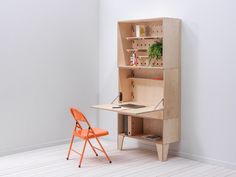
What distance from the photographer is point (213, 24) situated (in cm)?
464

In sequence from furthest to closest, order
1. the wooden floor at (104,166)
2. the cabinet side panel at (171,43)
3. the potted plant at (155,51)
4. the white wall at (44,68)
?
the white wall at (44,68) → the potted plant at (155,51) → the cabinet side panel at (171,43) → the wooden floor at (104,166)

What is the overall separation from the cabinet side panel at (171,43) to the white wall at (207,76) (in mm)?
82

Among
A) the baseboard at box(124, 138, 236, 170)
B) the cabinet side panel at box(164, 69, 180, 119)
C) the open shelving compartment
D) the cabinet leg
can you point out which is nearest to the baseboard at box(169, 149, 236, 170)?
the baseboard at box(124, 138, 236, 170)

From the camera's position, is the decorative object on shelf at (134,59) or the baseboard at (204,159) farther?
the decorative object on shelf at (134,59)

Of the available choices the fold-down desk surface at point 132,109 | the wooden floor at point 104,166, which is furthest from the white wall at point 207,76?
the fold-down desk surface at point 132,109

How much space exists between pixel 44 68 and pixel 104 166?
67.1 inches

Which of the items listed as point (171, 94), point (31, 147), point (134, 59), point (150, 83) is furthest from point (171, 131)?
point (31, 147)

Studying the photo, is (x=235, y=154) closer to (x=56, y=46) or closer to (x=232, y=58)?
(x=232, y=58)

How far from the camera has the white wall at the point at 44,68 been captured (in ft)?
16.8

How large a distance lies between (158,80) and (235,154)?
53.6 inches

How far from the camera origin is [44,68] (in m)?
5.48

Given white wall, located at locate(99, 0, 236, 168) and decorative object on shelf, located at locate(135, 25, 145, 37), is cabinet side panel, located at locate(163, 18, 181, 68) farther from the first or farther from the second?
decorative object on shelf, located at locate(135, 25, 145, 37)

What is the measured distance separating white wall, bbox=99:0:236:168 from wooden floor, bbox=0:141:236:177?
0.25 m

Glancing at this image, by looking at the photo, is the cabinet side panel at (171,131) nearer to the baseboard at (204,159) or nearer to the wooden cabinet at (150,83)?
the wooden cabinet at (150,83)
